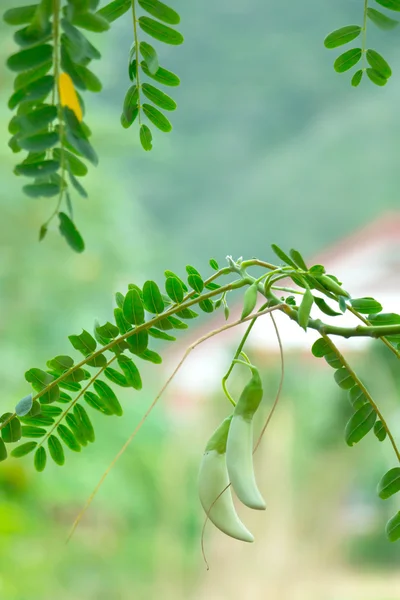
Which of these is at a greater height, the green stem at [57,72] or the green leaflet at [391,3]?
the green leaflet at [391,3]

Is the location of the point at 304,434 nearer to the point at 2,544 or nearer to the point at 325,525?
the point at 325,525

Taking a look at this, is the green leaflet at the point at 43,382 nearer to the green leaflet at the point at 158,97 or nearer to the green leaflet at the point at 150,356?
the green leaflet at the point at 150,356

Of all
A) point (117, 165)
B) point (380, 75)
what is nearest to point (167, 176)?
point (117, 165)

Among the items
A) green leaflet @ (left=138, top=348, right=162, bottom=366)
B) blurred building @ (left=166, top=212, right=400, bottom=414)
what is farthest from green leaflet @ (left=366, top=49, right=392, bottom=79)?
blurred building @ (left=166, top=212, right=400, bottom=414)

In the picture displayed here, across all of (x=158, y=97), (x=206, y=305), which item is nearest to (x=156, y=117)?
(x=158, y=97)

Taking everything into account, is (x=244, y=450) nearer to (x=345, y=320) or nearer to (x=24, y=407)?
(x=24, y=407)

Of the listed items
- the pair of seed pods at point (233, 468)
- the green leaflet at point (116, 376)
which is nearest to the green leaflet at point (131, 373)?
the green leaflet at point (116, 376)
